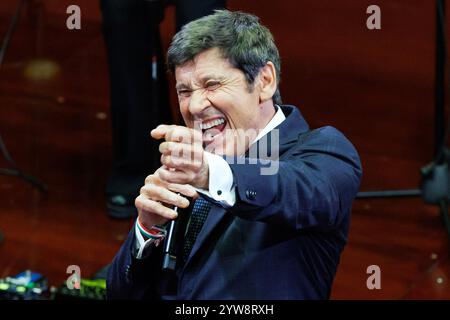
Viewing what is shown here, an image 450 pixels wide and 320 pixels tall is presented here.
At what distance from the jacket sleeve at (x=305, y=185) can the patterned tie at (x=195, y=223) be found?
243 millimetres

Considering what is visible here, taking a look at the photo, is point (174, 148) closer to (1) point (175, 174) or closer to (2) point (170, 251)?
(1) point (175, 174)

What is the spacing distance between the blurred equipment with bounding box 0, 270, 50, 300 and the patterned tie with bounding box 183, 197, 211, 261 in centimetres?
121

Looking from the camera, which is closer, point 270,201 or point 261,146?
point 270,201

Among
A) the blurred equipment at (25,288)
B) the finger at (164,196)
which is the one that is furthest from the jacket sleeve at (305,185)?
the blurred equipment at (25,288)

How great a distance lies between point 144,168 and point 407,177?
1141 millimetres

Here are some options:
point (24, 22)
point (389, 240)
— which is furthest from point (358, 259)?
point (24, 22)

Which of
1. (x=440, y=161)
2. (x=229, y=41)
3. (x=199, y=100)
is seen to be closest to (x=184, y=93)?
(x=199, y=100)

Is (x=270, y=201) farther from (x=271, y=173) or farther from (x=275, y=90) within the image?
(x=275, y=90)

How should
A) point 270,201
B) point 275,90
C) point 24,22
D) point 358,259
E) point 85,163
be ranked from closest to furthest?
point 270,201 → point 275,90 → point 358,259 → point 85,163 → point 24,22

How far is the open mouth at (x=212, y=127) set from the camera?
8.67ft

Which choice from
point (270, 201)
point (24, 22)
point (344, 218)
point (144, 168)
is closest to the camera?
point (270, 201)

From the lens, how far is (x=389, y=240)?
4426mm

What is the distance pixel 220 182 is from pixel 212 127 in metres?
0.46

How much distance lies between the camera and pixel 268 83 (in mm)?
2705
